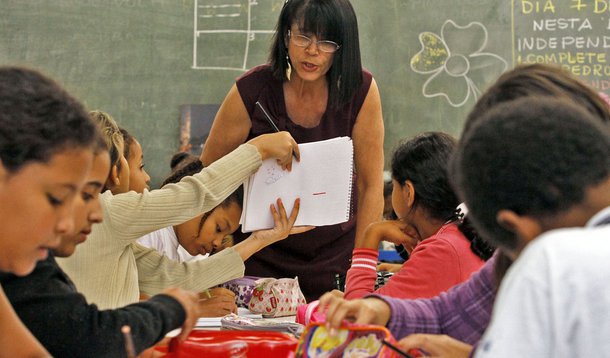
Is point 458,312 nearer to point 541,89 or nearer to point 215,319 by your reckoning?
point 541,89

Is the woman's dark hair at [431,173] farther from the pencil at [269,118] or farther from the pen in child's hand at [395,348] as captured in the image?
the pen in child's hand at [395,348]

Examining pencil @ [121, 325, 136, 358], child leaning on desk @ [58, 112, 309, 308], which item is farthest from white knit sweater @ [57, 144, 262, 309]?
pencil @ [121, 325, 136, 358]

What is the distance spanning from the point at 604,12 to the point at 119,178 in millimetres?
2986

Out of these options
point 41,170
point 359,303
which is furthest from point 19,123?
point 359,303

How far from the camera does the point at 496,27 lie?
173 inches

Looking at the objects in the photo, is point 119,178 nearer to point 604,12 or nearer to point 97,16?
point 97,16

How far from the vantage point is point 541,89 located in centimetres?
129

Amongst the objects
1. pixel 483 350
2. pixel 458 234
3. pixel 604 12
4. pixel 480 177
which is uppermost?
pixel 604 12

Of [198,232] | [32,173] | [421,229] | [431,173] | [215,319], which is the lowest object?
[215,319]

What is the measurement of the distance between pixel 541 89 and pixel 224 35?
10.5 ft

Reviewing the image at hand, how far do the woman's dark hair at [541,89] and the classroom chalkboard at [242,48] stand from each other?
121 inches

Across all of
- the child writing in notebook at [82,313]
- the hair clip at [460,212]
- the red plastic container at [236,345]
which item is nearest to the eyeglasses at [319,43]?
the hair clip at [460,212]

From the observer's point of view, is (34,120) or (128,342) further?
(128,342)

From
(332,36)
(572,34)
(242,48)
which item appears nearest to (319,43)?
(332,36)
